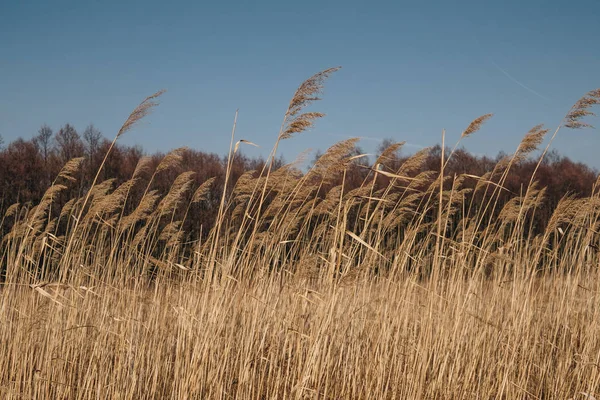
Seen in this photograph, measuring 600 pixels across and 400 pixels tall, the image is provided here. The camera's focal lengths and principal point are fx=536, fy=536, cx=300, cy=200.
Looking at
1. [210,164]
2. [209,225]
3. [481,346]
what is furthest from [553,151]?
[481,346]

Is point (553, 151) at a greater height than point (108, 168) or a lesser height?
greater

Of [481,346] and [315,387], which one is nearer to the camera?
[315,387]

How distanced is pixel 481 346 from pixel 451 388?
2.15ft

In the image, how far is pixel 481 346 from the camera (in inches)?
146

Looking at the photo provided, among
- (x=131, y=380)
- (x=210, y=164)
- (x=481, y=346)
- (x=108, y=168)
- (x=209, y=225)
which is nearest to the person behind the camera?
(x=131, y=380)

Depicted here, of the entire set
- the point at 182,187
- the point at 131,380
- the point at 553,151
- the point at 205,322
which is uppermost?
the point at 553,151

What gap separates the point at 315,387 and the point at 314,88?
4.98ft

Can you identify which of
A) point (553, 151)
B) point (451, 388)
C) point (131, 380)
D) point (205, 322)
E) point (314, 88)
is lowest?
point (131, 380)

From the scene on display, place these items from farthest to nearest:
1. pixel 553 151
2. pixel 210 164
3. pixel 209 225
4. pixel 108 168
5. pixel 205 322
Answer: pixel 553 151, pixel 210 164, pixel 108 168, pixel 209 225, pixel 205 322

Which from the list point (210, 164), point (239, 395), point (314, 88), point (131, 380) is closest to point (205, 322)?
point (239, 395)

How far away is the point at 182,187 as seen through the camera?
4.47 metres

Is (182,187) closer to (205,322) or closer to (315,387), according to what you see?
(205,322)

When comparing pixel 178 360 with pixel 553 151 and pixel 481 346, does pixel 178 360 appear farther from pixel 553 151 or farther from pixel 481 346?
pixel 553 151

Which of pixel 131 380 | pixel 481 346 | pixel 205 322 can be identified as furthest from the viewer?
pixel 481 346
